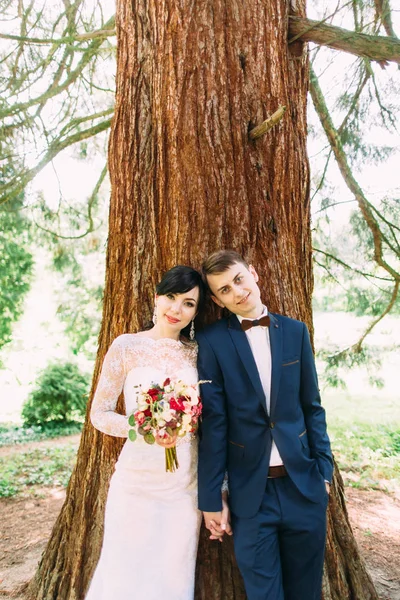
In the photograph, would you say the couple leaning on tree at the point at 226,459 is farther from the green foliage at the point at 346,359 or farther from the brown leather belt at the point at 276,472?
the green foliage at the point at 346,359

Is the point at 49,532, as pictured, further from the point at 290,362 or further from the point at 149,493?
the point at 290,362

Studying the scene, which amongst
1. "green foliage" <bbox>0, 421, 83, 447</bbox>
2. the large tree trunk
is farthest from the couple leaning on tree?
"green foliage" <bbox>0, 421, 83, 447</bbox>

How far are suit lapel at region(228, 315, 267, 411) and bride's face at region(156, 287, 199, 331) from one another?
0.77 feet

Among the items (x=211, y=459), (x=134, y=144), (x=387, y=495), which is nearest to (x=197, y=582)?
(x=211, y=459)

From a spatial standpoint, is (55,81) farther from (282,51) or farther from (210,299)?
(210,299)

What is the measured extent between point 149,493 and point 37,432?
30.4 ft

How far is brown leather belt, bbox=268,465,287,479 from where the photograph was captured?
2562 mm

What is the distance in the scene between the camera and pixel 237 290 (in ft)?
8.95

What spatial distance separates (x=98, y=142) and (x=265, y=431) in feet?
19.2

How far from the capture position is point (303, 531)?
8.35ft

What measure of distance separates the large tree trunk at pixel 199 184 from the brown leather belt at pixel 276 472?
0.68 m

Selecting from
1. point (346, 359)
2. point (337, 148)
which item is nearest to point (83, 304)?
point (346, 359)

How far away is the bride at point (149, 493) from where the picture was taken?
103 inches

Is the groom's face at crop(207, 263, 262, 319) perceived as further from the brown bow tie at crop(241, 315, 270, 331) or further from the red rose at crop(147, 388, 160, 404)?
the red rose at crop(147, 388, 160, 404)
